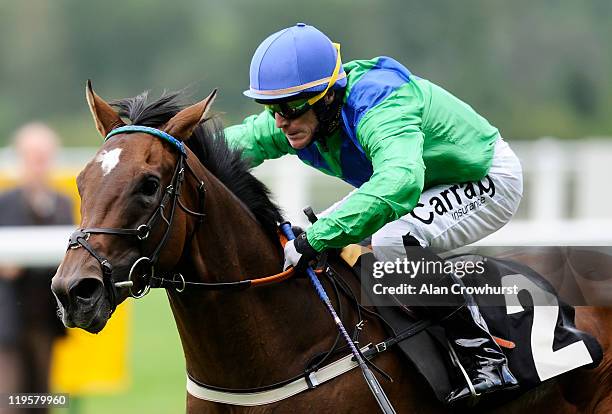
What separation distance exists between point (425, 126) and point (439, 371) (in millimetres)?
905

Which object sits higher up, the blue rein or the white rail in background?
the blue rein

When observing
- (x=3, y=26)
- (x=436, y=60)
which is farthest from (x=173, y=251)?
(x=3, y=26)

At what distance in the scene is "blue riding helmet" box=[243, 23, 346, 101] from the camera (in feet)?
12.6

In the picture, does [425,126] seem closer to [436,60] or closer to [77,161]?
[77,161]

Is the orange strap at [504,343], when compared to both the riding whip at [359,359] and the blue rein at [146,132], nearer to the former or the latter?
the riding whip at [359,359]

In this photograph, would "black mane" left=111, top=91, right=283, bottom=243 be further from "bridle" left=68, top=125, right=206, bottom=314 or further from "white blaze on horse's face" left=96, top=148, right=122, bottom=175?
"white blaze on horse's face" left=96, top=148, right=122, bottom=175

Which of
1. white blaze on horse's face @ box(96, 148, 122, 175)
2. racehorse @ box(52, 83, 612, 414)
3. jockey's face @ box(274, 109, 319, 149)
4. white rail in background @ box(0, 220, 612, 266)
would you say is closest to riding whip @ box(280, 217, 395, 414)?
racehorse @ box(52, 83, 612, 414)

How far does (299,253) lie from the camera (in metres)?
3.73

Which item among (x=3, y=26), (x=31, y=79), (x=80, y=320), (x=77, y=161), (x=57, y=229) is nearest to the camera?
(x=80, y=320)

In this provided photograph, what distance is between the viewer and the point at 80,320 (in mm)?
3260

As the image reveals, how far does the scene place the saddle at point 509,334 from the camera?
3.89 m

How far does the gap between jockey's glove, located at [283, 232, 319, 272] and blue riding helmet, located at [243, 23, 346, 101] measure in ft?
1.67

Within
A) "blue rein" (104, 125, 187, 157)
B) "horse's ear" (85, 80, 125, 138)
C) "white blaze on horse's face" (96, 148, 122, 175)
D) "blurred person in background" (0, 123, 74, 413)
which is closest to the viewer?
"white blaze on horse's face" (96, 148, 122, 175)

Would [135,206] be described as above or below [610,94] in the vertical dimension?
above
